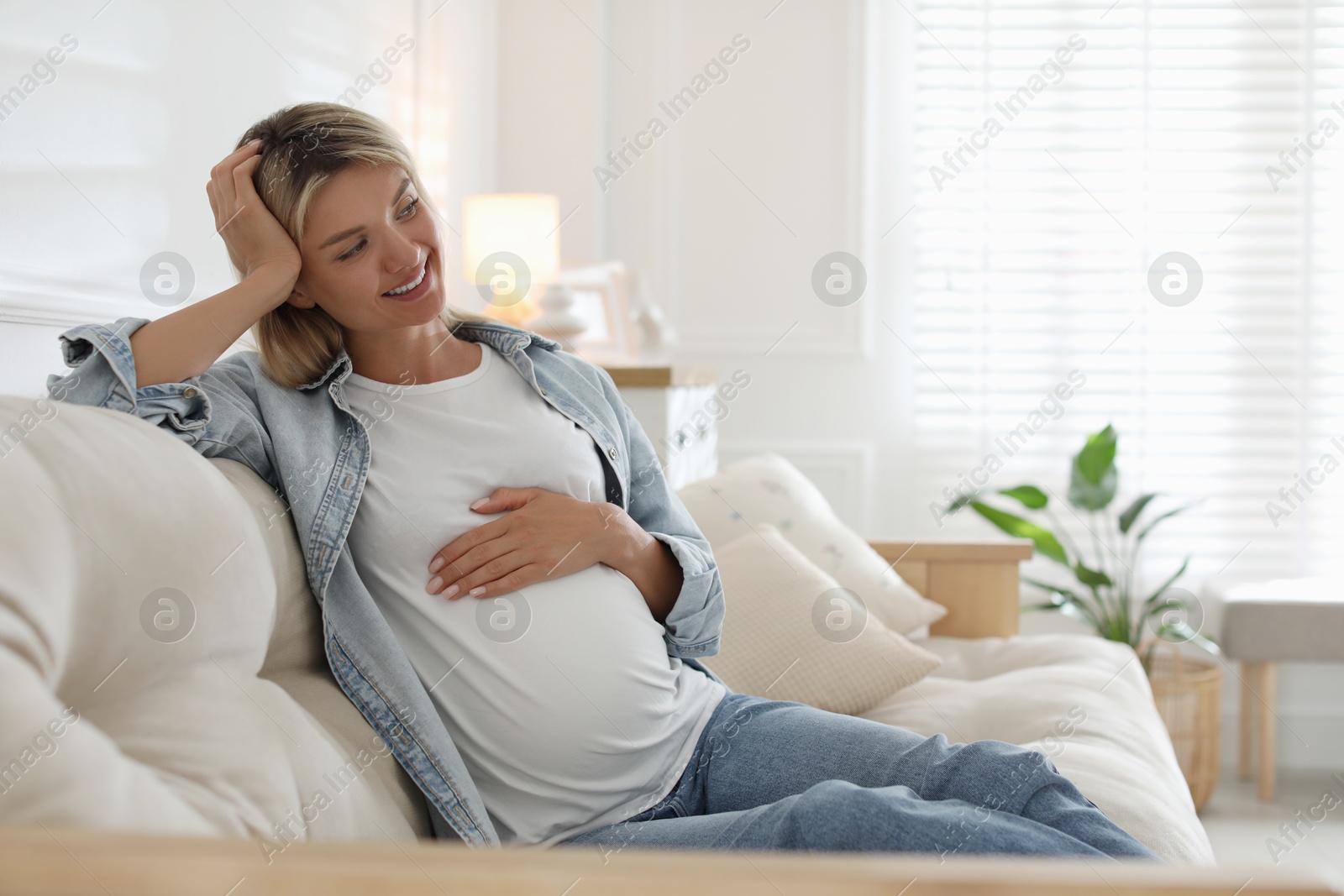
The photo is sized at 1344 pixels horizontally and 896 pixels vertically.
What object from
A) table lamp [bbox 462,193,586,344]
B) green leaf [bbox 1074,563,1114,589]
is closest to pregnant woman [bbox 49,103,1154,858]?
table lamp [bbox 462,193,586,344]

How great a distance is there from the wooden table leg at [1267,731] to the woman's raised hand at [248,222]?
9.96ft

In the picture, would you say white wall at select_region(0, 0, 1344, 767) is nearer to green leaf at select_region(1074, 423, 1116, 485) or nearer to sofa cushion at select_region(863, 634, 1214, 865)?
green leaf at select_region(1074, 423, 1116, 485)

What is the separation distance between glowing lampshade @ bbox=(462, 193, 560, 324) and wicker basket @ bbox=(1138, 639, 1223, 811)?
201 centimetres

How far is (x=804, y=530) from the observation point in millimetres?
2049

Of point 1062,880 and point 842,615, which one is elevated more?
point 1062,880

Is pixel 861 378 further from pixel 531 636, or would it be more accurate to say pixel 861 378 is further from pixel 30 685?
pixel 30 685

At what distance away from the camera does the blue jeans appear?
83 cm

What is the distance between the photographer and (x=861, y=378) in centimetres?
351

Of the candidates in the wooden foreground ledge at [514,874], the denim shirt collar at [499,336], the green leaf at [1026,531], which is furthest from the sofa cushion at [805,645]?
the green leaf at [1026,531]

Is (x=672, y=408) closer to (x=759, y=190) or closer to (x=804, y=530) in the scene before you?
(x=804, y=530)

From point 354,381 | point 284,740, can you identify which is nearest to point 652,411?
point 354,381

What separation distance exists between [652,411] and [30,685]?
5.19 feet

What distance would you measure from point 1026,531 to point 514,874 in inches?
108

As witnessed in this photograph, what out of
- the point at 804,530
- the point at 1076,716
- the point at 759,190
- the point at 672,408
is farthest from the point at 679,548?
the point at 759,190
